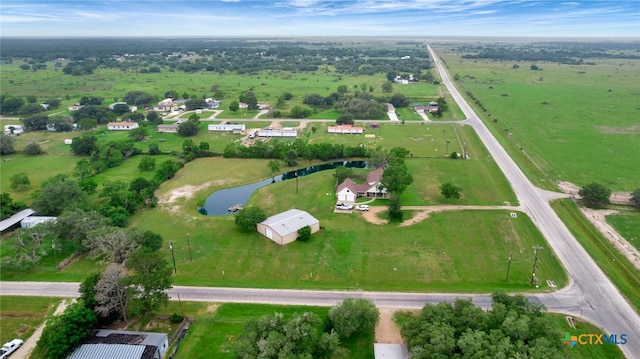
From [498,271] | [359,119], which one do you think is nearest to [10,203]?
[498,271]

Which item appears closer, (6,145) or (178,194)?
(178,194)

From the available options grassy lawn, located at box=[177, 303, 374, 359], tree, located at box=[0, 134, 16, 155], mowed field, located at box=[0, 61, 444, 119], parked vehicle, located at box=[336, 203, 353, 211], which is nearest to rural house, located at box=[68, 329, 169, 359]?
grassy lawn, located at box=[177, 303, 374, 359]

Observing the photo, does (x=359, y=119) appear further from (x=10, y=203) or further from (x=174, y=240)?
(x=10, y=203)

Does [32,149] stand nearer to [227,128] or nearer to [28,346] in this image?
[227,128]

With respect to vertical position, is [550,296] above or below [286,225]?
below

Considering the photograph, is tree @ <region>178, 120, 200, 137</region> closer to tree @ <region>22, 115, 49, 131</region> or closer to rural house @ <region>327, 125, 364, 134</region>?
rural house @ <region>327, 125, 364, 134</region>

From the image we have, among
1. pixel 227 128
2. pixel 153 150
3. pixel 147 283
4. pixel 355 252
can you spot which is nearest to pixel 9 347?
pixel 147 283

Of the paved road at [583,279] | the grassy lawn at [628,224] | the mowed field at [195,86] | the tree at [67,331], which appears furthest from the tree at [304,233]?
the mowed field at [195,86]

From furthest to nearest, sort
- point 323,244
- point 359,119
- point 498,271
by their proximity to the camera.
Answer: point 359,119 < point 323,244 < point 498,271
